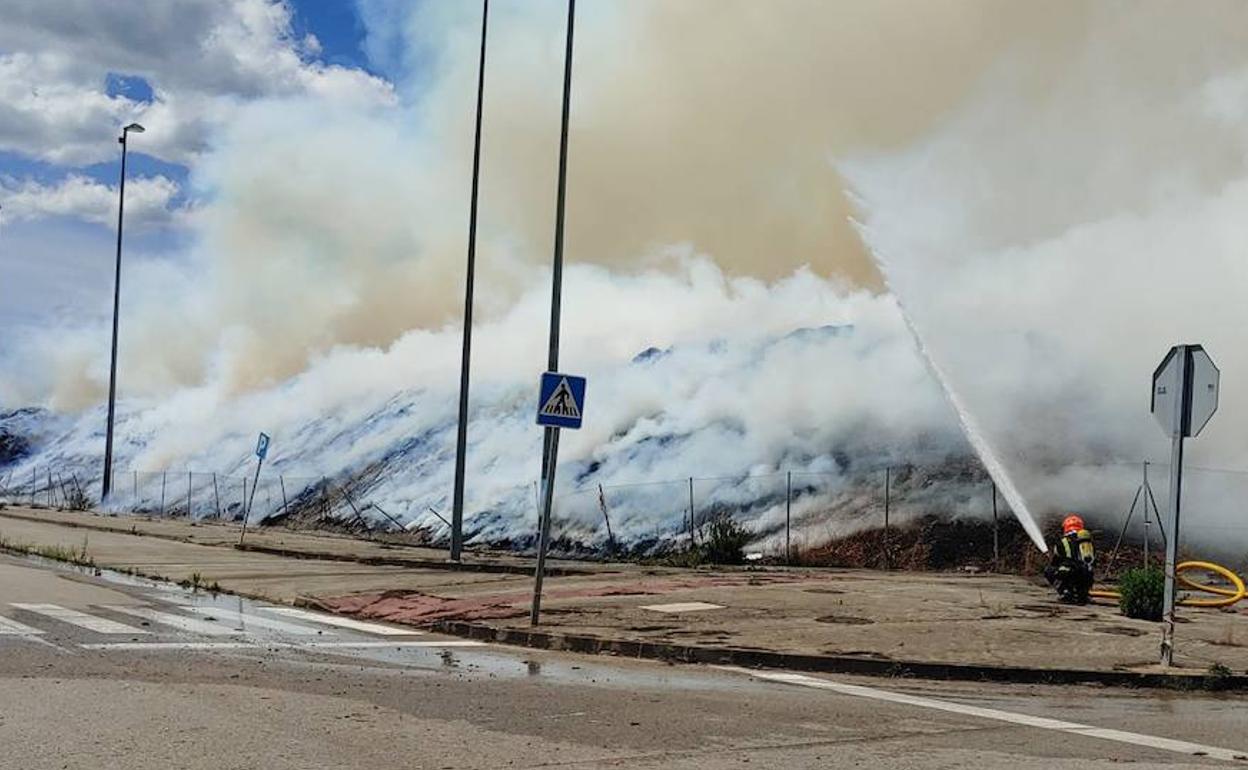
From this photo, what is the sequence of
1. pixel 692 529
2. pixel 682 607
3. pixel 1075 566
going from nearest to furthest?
1. pixel 682 607
2. pixel 1075 566
3. pixel 692 529

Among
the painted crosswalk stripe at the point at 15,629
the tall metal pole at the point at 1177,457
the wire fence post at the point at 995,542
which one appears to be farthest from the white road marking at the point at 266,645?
the wire fence post at the point at 995,542

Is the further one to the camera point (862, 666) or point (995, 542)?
point (995, 542)

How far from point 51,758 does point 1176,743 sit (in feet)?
21.5

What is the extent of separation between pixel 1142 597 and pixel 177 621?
10.7 meters

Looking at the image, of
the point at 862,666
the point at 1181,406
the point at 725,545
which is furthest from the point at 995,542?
the point at 862,666

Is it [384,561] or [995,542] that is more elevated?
[995,542]

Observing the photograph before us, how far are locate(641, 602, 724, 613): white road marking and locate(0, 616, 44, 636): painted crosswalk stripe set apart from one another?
6504 millimetres

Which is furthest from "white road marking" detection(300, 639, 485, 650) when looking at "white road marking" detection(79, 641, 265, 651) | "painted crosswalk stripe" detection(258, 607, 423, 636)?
"painted crosswalk stripe" detection(258, 607, 423, 636)

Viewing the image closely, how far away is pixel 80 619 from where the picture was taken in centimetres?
A: 1312

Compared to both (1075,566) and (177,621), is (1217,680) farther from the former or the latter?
(177,621)

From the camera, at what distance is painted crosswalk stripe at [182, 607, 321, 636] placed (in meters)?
13.3

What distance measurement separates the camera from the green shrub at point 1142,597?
1495 cm

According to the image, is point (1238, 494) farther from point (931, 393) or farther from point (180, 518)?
point (180, 518)

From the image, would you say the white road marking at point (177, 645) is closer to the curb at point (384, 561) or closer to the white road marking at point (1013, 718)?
the white road marking at point (1013, 718)
